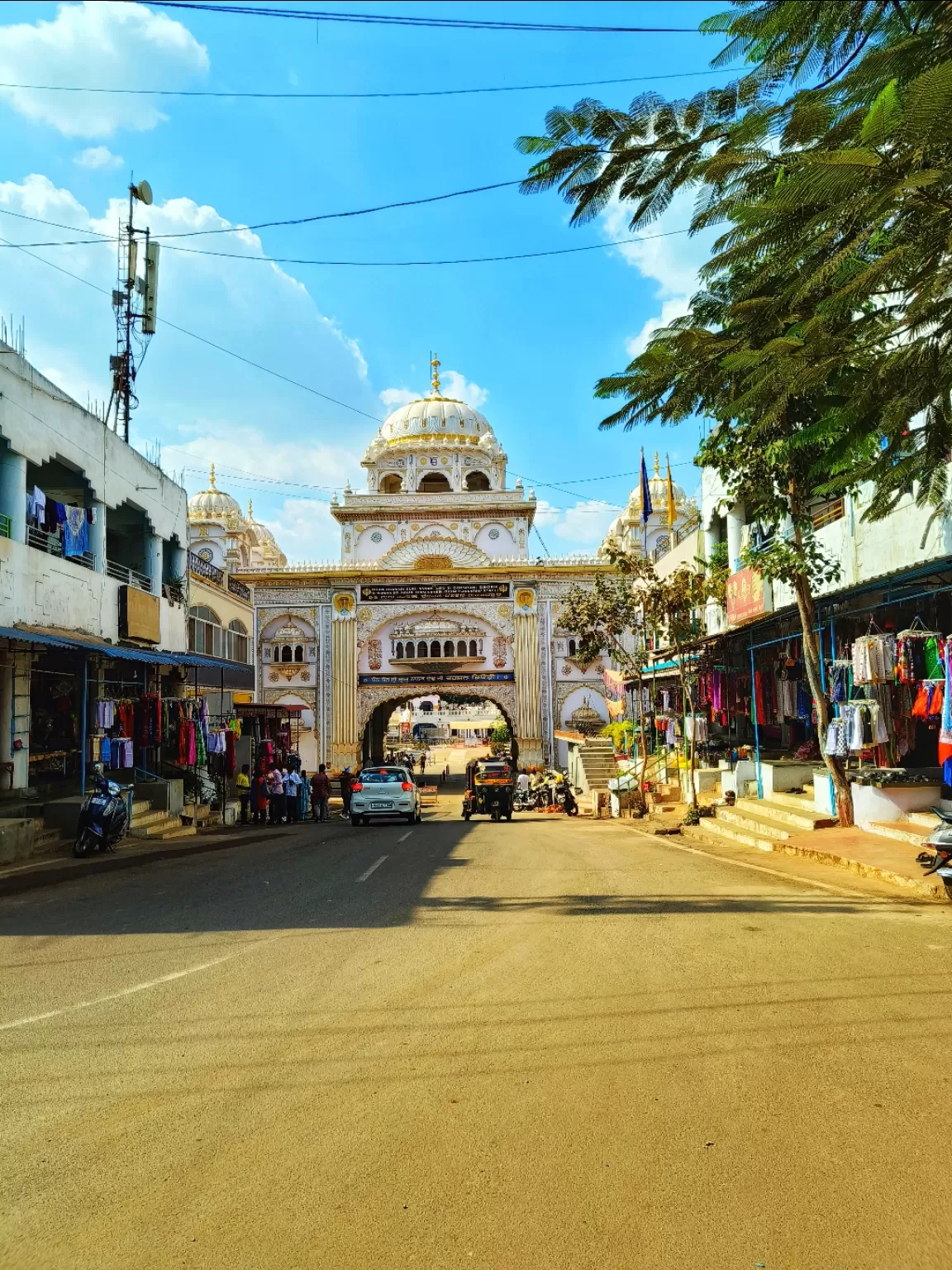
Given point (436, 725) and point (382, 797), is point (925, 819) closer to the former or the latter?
point (382, 797)

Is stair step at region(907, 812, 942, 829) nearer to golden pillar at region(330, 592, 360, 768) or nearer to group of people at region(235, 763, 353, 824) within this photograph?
group of people at region(235, 763, 353, 824)

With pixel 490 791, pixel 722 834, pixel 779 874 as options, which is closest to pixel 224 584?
pixel 490 791

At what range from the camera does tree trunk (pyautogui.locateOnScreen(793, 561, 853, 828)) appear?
42.3ft

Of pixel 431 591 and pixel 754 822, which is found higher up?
pixel 431 591

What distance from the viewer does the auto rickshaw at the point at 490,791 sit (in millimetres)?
24219

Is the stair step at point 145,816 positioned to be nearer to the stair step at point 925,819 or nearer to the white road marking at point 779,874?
the white road marking at point 779,874

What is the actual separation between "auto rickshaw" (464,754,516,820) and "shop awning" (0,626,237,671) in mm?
7281

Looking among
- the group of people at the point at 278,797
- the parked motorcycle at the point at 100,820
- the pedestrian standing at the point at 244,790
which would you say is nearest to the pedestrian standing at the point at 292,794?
the group of people at the point at 278,797

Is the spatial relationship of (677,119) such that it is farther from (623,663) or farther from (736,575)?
(623,663)

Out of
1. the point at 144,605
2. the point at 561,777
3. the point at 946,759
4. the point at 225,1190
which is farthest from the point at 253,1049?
the point at 561,777

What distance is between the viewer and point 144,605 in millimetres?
21391

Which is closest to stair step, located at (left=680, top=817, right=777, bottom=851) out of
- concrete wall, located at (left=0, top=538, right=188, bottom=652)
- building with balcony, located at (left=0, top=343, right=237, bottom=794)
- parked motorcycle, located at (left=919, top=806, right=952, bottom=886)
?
parked motorcycle, located at (left=919, top=806, right=952, bottom=886)

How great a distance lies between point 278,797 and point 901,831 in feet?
49.5

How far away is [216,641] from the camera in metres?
32.7
